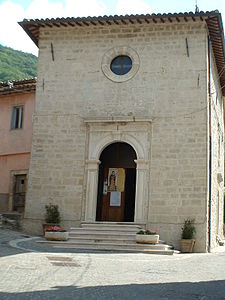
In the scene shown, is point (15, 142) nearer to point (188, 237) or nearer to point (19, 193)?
point (19, 193)

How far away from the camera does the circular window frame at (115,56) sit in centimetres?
1642

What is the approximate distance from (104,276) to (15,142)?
12.7 meters

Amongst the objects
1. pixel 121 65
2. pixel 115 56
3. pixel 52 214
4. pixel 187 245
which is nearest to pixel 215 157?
pixel 187 245

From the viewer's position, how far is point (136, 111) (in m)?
16.1

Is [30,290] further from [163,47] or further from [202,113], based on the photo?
[163,47]

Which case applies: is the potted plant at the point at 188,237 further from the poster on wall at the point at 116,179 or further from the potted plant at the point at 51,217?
the potted plant at the point at 51,217

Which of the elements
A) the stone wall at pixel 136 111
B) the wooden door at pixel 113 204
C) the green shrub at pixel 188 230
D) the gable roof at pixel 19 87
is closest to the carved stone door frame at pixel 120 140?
the stone wall at pixel 136 111

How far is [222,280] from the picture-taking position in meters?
8.86

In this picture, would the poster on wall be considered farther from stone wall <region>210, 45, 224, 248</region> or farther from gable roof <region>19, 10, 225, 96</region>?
gable roof <region>19, 10, 225, 96</region>

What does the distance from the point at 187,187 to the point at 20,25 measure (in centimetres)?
801

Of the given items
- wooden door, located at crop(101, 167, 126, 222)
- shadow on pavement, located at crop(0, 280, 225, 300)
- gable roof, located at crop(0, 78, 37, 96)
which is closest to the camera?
shadow on pavement, located at crop(0, 280, 225, 300)

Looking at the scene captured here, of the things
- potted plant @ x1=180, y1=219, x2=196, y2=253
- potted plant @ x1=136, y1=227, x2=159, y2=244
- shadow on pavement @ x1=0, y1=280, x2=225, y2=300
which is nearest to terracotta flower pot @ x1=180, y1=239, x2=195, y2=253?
potted plant @ x1=180, y1=219, x2=196, y2=253

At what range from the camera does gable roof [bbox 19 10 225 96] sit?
618 inches

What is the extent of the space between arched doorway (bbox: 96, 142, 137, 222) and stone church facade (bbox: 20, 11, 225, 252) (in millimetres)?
34
